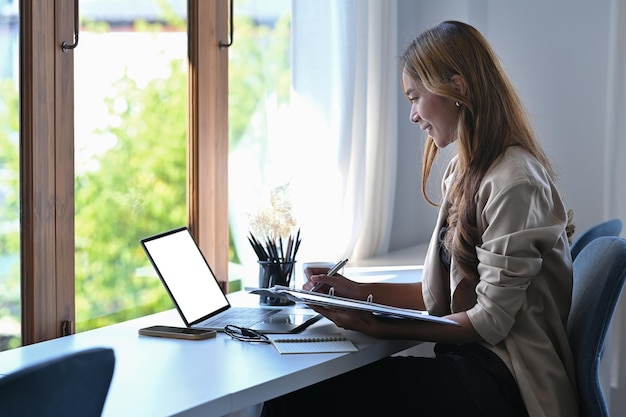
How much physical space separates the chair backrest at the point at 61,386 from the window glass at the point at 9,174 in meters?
1.02

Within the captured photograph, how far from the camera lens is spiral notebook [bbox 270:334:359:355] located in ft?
5.42

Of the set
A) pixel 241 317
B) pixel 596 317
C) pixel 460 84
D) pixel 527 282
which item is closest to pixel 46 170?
pixel 241 317

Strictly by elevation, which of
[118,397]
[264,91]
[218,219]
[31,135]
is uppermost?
[264,91]

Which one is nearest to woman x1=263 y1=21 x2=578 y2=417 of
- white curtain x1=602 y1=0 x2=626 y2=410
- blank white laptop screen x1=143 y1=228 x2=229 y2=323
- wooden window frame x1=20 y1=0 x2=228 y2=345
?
blank white laptop screen x1=143 y1=228 x2=229 y2=323

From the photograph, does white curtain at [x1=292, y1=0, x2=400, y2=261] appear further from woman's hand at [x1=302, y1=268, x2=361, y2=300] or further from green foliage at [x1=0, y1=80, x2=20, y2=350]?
green foliage at [x1=0, y1=80, x2=20, y2=350]

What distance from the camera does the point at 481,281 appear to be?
67.2 inches

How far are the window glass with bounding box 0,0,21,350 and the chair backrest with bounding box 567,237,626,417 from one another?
121 cm

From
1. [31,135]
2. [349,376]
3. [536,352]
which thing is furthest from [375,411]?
[31,135]

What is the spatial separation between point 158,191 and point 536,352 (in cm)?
117

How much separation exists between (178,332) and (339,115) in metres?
1.48

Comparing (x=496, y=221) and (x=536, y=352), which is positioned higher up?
(x=496, y=221)

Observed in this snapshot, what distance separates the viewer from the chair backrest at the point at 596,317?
164 centimetres

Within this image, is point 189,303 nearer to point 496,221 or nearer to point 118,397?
point 118,397

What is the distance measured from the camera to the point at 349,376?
1770 mm
